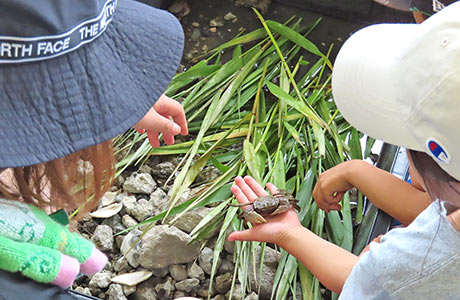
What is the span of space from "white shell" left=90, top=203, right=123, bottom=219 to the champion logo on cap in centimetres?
85

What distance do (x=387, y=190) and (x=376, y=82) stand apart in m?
0.44

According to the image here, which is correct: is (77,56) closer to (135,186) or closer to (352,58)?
(352,58)

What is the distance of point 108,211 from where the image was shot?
4.53 ft

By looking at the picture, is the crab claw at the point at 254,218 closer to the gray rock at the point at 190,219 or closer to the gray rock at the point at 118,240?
the gray rock at the point at 190,219

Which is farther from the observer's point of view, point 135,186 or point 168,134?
point 135,186

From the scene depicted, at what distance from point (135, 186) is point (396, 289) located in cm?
Result: 73

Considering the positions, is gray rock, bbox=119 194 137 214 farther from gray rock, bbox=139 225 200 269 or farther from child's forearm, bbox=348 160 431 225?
child's forearm, bbox=348 160 431 225

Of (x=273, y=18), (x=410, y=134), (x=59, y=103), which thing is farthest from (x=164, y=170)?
(x=59, y=103)

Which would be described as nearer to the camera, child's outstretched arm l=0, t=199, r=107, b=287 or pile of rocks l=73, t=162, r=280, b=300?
child's outstretched arm l=0, t=199, r=107, b=287

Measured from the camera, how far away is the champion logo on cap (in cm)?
71

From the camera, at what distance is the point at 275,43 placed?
5.29ft

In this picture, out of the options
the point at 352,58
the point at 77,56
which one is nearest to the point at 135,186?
the point at 352,58

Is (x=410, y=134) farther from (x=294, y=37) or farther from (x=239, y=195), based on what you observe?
(x=294, y=37)

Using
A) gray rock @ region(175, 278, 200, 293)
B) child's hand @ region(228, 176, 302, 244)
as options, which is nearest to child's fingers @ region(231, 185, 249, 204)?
child's hand @ region(228, 176, 302, 244)
